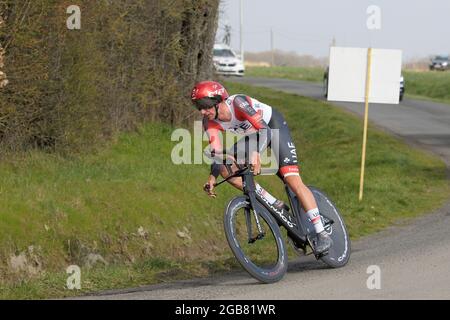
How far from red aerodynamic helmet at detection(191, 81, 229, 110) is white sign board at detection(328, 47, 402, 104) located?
7.53m

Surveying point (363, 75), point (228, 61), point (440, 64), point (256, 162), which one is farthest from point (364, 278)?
point (440, 64)

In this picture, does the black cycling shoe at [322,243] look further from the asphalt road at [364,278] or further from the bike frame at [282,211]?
the asphalt road at [364,278]

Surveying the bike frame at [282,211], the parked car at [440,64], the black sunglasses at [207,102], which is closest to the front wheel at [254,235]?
the bike frame at [282,211]

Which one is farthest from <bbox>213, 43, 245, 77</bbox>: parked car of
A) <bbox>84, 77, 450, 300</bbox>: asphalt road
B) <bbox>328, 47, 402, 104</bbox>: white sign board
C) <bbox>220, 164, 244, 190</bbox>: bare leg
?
<bbox>220, 164, 244, 190</bbox>: bare leg

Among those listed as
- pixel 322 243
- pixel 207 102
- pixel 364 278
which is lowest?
pixel 364 278

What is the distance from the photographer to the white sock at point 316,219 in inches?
381

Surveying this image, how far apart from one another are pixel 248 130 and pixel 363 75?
7.51 metres

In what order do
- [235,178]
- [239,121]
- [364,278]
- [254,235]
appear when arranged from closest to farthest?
[364,278] → [239,121] → [254,235] → [235,178]

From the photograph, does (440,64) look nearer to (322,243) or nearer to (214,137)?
(322,243)

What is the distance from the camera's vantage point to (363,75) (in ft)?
53.7

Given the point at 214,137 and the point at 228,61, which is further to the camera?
the point at 228,61

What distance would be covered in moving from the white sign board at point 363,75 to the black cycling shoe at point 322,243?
269 inches

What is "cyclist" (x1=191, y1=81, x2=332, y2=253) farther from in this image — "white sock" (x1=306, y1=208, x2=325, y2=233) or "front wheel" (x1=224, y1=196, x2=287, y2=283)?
"front wheel" (x1=224, y1=196, x2=287, y2=283)
